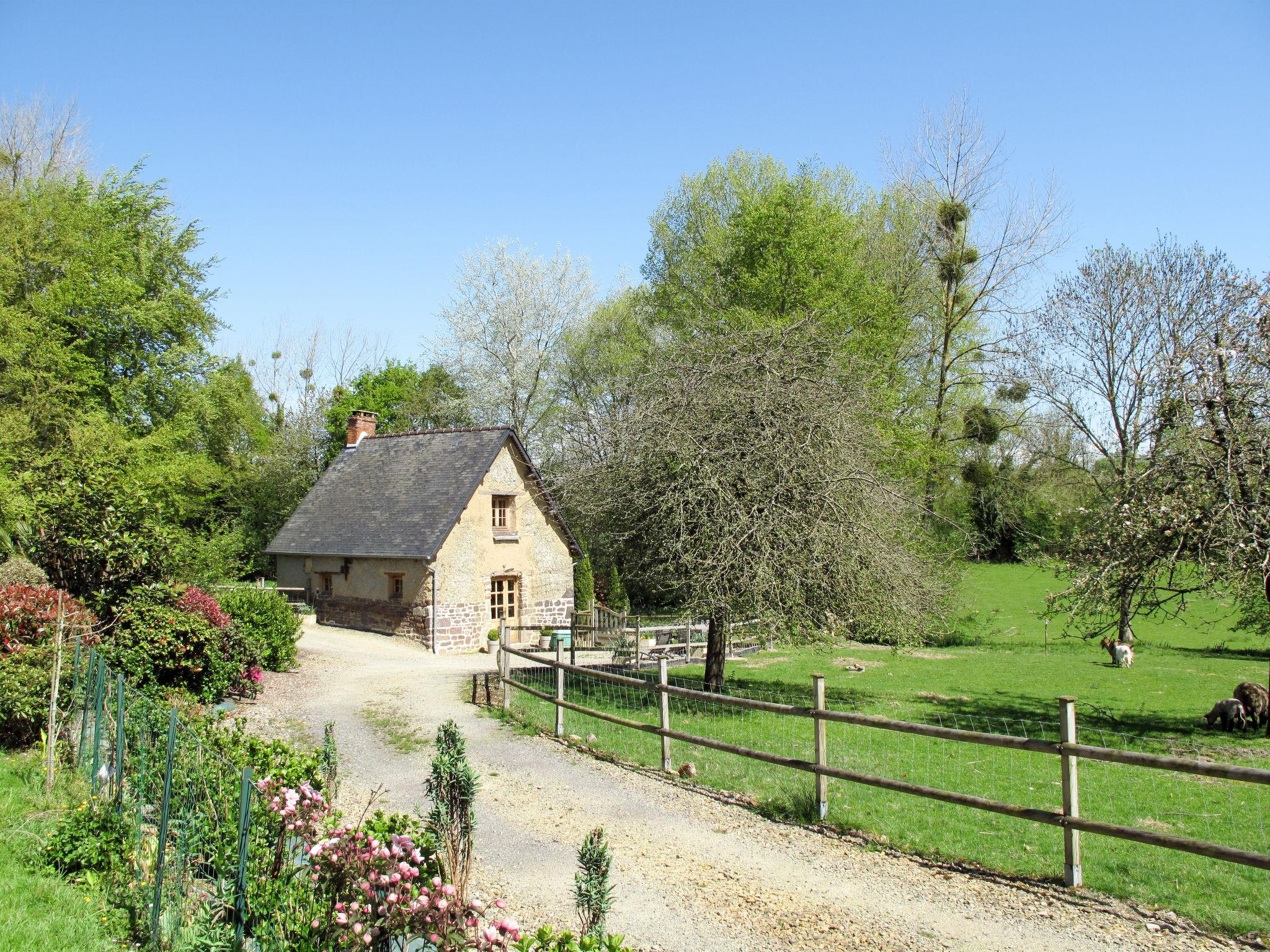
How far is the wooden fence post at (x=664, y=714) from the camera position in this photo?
1077 cm

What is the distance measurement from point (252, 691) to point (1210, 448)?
16811 millimetres

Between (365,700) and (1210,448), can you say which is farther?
(365,700)

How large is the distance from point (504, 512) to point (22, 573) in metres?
14.8

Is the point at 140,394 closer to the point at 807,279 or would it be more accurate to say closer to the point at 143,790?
the point at 807,279

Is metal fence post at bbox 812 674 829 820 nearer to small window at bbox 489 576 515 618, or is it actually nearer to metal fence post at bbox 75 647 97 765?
metal fence post at bbox 75 647 97 765

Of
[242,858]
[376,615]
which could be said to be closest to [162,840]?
[242,858]

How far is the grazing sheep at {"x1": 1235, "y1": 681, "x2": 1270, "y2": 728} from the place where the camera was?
1405cm

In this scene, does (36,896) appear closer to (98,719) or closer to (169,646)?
(98,719)

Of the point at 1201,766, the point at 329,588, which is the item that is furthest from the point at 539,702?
the point at 329,588

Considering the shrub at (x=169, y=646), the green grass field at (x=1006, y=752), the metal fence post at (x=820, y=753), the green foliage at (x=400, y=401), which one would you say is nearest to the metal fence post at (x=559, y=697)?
the green grass field at (x=1006, y=752)

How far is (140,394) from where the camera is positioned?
2716 cm

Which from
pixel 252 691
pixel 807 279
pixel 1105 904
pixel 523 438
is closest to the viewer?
pixel 1105 904

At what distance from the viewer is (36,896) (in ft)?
18.8

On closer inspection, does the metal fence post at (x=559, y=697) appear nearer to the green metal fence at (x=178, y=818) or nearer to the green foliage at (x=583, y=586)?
the green metal fence at (x=178, y=818)
